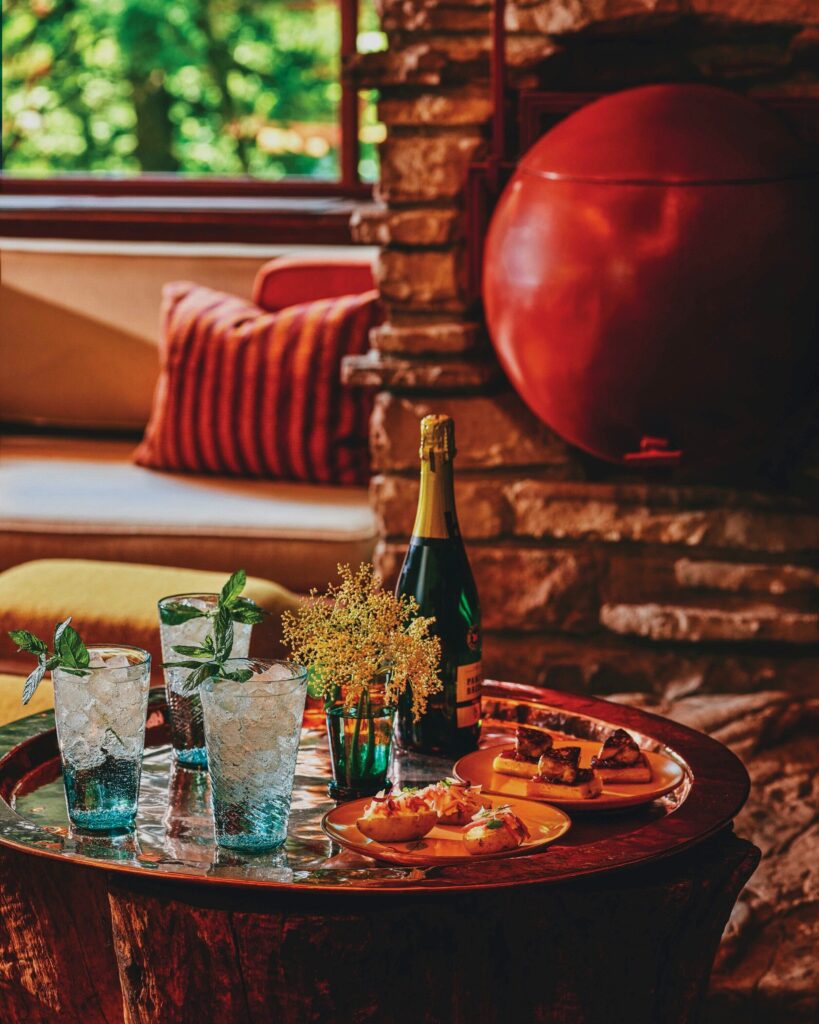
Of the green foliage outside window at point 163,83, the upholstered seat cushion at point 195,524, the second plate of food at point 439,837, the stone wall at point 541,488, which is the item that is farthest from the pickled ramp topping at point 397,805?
the green foliage outside window at point 163,83

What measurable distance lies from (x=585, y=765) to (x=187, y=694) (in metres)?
0.37

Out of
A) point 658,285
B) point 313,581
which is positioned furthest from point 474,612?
point 313,581

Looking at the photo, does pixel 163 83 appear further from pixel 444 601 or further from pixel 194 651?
pixel 194 651

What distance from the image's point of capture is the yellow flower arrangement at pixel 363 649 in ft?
4.11

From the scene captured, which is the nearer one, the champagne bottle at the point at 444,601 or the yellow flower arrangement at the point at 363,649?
the yellow flower arrangement at the point at 363,649

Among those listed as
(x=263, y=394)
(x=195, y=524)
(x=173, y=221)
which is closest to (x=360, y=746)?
(x=195, y=524)

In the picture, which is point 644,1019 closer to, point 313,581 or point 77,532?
point 313,581

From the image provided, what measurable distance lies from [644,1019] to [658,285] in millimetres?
1029

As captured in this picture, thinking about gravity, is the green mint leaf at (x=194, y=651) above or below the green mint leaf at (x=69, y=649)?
below

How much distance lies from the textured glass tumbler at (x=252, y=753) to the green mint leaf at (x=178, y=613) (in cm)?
22

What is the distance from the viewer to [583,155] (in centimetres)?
200

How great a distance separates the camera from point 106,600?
2.30 metres

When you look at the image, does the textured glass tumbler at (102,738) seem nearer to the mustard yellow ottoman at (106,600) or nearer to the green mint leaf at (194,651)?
the green mint leaf at (194,651)

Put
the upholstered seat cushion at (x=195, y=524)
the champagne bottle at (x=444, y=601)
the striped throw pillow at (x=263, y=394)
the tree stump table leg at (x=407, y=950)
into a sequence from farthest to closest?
the striped throw pillow at (x=263, y=394), the upholstered seat cushion at (x=195, y=524), the champagne bottle at (x=444, y=601), the tree stump table leg at (x=407, y=950)
